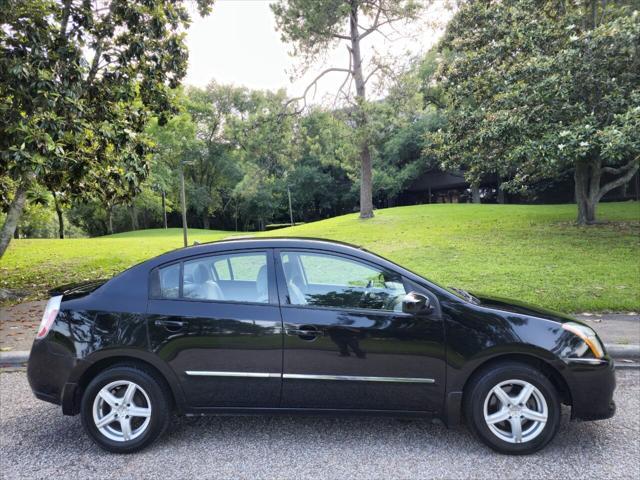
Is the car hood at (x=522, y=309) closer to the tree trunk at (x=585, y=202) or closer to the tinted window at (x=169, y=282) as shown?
the tinted window at (x=169, y=282)

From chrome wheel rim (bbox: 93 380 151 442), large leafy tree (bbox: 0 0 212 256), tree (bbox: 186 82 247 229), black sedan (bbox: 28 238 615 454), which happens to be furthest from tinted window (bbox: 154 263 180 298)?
tree (bbox: 186 82 247 229)

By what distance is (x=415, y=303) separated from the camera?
3.12 m

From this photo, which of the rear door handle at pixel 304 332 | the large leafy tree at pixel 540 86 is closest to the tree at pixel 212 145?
the large leafy tree at pixel 540 86

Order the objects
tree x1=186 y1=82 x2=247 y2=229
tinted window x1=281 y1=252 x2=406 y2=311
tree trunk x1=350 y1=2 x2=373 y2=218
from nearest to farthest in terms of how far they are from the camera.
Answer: tinted window x1=281 y1=252 x2=406 y2=311 → tree trunk x1=350 y1=2 x2=373 y2=218 → tree x1=186 y1=82 x2=247 y2=229

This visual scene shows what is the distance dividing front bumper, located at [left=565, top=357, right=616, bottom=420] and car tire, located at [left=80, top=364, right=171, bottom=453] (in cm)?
301

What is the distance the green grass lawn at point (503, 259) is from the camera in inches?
303

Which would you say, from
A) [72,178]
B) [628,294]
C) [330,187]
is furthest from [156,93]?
[330,187]

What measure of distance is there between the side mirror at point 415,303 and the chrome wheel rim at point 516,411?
0.76 m

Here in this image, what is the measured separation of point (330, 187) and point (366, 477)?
4818 cm

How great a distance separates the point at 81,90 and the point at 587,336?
8.08 meters

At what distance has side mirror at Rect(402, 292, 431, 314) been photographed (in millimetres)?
3121

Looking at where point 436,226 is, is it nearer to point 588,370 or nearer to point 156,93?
point 156,93

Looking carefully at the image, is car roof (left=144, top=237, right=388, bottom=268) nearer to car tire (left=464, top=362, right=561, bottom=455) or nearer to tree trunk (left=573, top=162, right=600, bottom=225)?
car tire (left=464, top=362, right=561, bottom=455)

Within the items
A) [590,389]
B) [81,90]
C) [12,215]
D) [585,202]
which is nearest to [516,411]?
[590,389]
